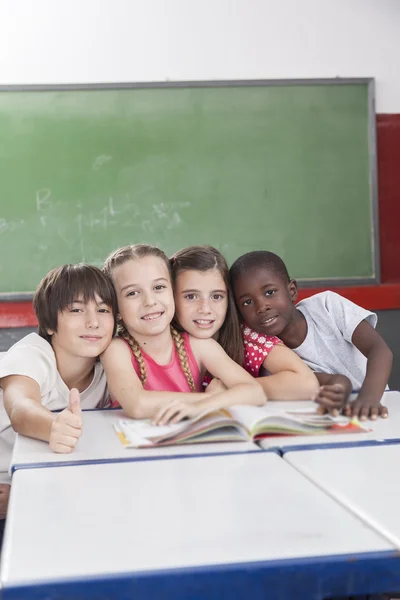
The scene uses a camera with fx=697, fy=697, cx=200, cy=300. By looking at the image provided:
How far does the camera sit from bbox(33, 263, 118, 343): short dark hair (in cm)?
161

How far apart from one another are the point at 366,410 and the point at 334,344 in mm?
541

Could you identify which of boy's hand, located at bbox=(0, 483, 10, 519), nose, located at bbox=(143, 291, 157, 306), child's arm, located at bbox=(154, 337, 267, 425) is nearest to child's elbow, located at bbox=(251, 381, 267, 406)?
child's arm, located at bbox=(154, 337, 267, 425)

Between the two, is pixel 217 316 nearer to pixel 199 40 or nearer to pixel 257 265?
pixel 257 265

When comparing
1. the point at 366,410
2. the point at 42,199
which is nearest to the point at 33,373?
the point at 366,410

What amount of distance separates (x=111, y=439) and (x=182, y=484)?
33 cm

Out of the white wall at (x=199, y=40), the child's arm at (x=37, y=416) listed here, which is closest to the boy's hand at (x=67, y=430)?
the child's arm at (x=37, y=416)

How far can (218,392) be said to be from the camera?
1.55m

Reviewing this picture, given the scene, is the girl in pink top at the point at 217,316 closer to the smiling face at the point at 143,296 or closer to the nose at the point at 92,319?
the smiling face at the point at 143,296

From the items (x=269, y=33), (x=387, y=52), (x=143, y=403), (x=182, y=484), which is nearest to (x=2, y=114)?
(x=269, y=33)

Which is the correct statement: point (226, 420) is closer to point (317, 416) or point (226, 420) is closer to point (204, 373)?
point (317, 416)

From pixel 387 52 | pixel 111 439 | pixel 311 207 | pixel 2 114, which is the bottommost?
pixel 111 439

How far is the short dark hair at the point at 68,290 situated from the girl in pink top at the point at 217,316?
19cm

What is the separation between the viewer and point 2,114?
3330 mm

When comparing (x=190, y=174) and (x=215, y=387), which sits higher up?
(x=190, y=174)
